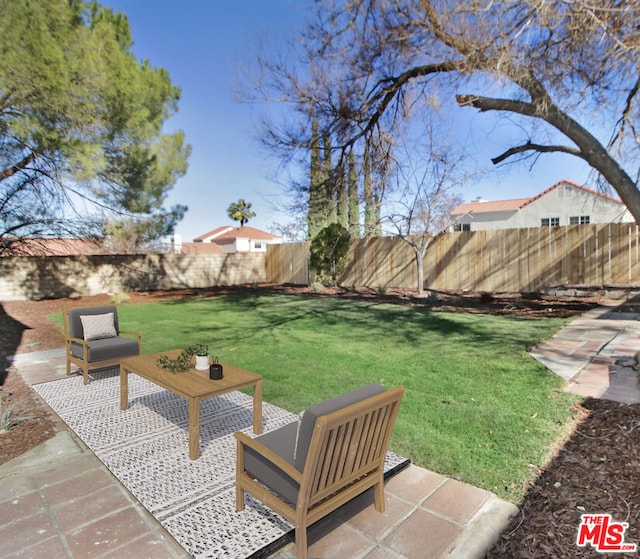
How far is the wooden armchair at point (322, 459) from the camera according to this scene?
78.5 inches

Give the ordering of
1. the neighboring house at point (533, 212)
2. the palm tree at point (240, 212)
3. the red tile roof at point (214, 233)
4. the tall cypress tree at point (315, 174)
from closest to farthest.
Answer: the tall cypress tree at point (315, 174) < the neighboring house at point (533, 212) < the palm tree at point (240, 212) < the red tile roof at point (214, 233)

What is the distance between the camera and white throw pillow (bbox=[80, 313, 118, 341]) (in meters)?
5.30

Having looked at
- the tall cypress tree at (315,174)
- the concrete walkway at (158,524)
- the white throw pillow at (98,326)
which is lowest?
the concrete walkway at (158,524)

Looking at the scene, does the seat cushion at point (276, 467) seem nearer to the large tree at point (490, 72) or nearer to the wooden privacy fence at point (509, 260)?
the large tree at point (490, 72)

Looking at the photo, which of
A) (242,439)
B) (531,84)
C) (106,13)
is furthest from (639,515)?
(106,13)

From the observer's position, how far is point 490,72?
19.0ft

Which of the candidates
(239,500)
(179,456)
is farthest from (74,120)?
(239,500)

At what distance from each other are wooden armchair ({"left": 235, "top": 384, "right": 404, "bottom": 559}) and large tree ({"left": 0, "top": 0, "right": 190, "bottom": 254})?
31.1 ft

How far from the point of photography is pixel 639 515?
2297mm

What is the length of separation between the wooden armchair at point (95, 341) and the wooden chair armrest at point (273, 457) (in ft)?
10.7

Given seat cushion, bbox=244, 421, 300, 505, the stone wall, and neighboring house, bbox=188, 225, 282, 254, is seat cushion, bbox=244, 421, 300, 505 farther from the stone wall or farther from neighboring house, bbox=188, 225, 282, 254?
neighboring house, bbox=188, 225, 282, 254

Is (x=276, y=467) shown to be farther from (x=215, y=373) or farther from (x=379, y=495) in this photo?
(x=215, y=373)

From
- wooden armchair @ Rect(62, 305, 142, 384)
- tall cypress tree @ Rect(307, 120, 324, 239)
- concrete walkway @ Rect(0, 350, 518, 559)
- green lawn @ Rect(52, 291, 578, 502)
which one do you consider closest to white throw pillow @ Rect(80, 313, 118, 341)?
wooden armchair @ Rect(62, 305, 142, 384)

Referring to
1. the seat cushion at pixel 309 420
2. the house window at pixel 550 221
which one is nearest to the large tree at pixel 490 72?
the seat cushion at pixel 309 420
